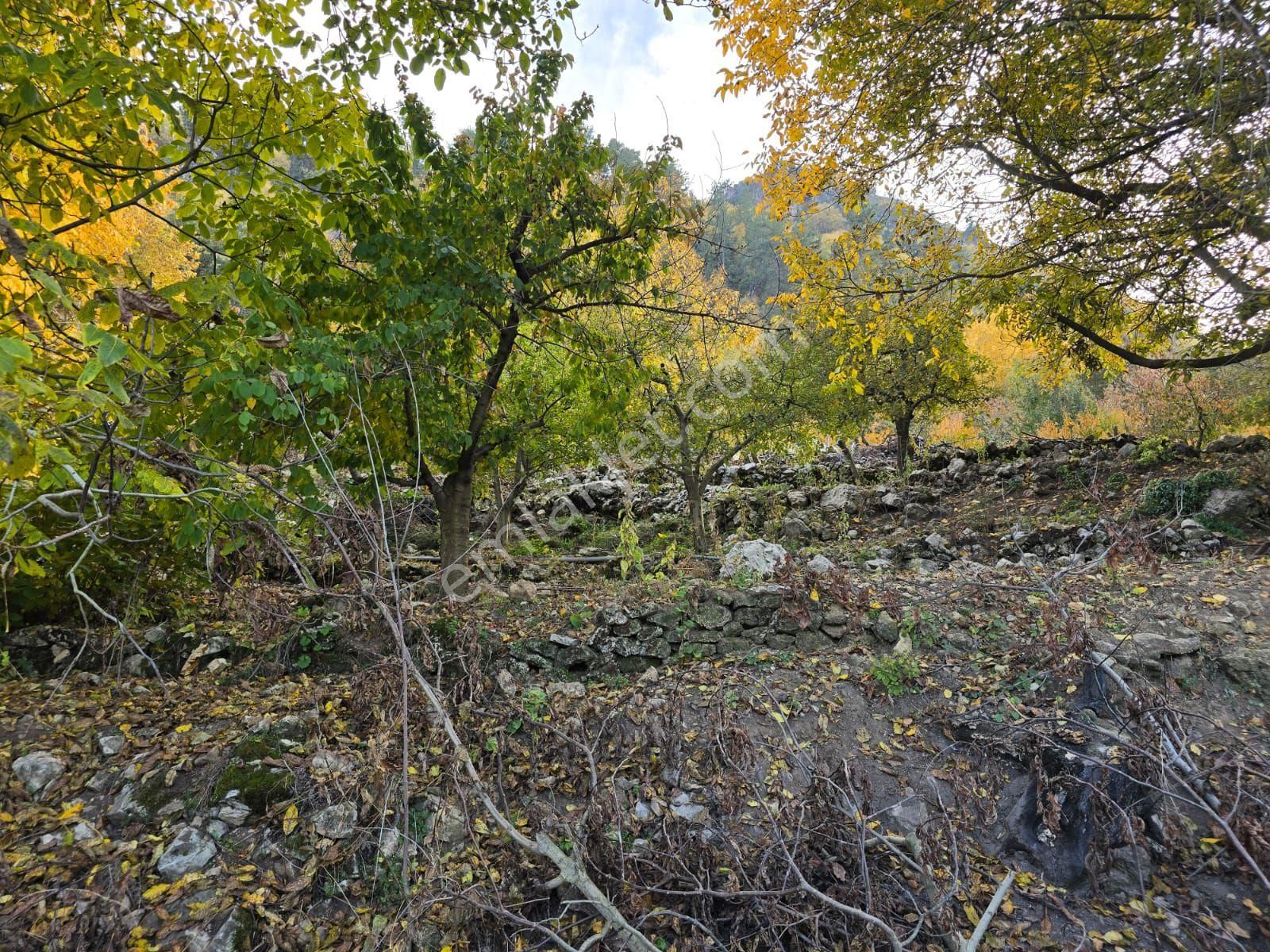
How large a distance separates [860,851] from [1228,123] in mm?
4637

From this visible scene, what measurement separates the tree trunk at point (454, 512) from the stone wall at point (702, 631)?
132 cm

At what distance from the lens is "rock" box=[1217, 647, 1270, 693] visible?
339 cm

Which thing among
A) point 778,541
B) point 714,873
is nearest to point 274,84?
point 714,873

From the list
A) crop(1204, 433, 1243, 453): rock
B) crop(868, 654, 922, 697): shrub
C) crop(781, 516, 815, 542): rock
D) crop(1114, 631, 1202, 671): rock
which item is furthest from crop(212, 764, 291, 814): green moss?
crop(1204, 433, 1243, 453): rock

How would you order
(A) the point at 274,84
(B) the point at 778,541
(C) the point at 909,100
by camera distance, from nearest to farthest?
(A) the point at 274,84 → (C) the point at 909,100 → (B) the point at 778,541

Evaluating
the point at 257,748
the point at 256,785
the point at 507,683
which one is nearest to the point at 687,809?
the point at 507,683

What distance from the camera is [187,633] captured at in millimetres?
3859

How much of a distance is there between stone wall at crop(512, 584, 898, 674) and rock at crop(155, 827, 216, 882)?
1.92m

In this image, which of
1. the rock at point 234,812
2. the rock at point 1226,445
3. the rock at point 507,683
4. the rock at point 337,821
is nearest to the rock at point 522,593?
the rock at point 507,683

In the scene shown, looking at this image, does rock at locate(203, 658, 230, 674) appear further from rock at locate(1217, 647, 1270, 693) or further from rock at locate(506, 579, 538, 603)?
rock at locate(1217, 647, 1270, 693)

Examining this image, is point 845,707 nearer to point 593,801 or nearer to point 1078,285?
point 593,801

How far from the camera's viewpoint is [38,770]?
2.60m

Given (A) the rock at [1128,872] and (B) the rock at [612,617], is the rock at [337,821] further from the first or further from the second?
(A) the rock at [1128,872]

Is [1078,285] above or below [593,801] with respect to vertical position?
above
